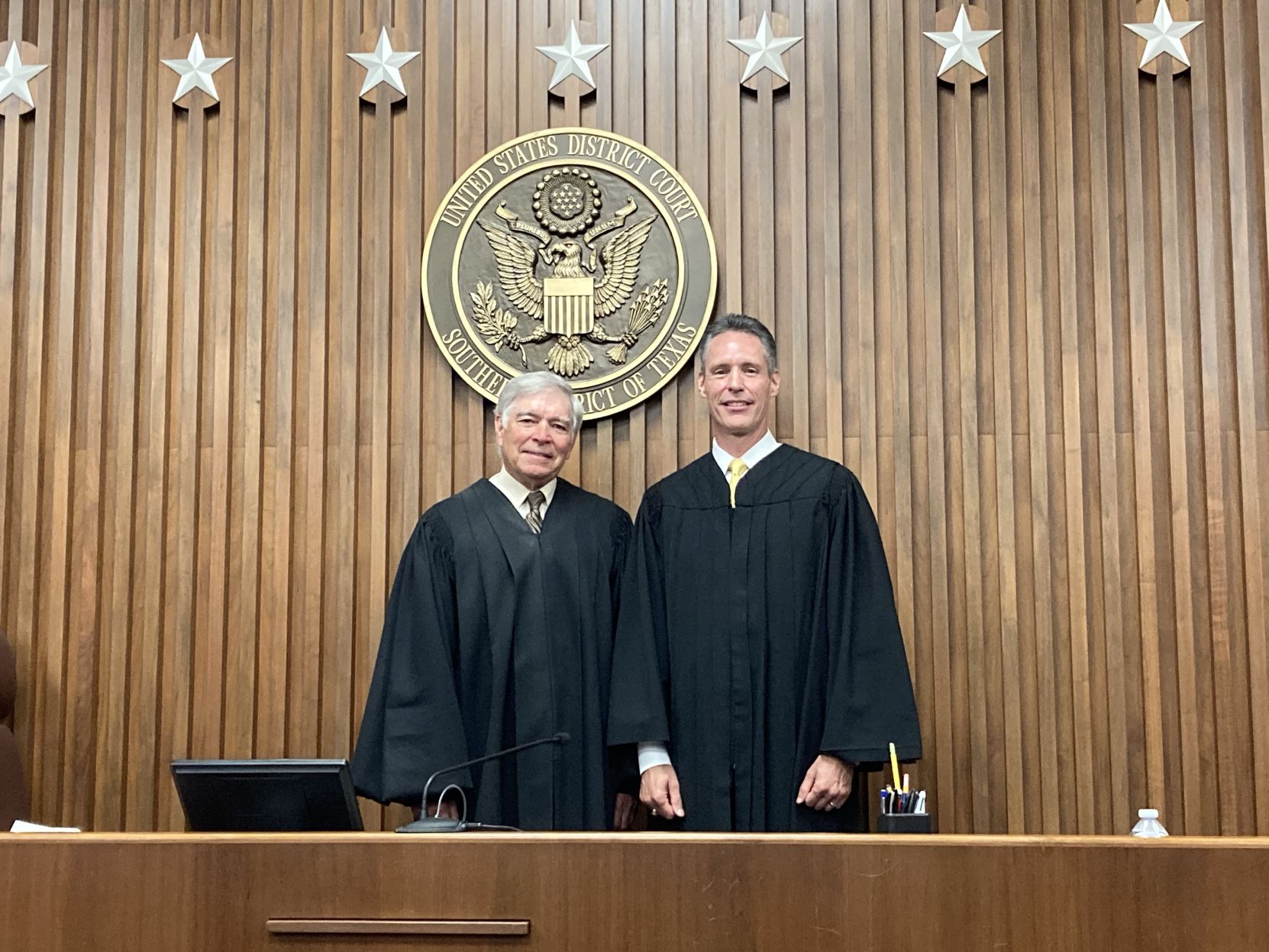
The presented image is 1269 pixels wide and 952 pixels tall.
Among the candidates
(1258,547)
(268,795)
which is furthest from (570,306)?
(1258,547)

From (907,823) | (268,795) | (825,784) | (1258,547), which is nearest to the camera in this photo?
(907,823)

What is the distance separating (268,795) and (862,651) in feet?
5.15

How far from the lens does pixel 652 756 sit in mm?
3822

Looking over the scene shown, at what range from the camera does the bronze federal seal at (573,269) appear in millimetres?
4488

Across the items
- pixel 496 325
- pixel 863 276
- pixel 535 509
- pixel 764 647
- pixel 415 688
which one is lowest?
pixel 415 688

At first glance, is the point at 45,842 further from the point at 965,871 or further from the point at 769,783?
the point at 769,783

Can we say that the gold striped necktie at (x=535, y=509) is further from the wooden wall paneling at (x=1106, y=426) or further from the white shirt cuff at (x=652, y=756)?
the wooden wall paneling at (x=1106, y=426)

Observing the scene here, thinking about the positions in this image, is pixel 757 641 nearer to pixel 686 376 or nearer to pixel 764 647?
pixel 764 647

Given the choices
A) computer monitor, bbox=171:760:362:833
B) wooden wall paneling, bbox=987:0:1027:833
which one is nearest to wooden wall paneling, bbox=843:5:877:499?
wooden wall paneling, bbox=987:0:1027:833

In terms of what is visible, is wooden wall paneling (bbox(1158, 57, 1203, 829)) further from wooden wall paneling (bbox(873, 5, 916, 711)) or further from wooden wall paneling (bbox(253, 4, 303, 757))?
wooden wall paneling (bbox(253, 4, 303, 757))

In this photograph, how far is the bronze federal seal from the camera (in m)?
4.49

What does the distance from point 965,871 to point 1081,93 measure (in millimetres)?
2909

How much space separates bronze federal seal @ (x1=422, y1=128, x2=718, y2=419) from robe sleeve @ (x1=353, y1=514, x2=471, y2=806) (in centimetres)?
69

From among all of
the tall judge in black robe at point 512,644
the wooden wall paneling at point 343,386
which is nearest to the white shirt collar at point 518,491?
the tall judge in black robe at point 512,644
